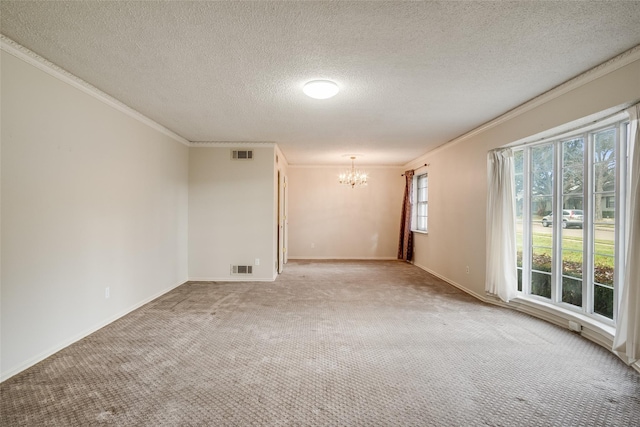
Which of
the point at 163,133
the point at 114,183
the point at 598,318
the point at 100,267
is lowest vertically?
the point at 598,318

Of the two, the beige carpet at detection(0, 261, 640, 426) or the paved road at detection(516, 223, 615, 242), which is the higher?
the paved road at detection(516, 223, 615, 242)

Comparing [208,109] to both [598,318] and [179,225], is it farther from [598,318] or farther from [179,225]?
[598,318]

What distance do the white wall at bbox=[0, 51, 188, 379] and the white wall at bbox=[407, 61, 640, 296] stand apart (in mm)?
4871

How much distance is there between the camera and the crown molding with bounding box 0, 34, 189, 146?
2.31 metres

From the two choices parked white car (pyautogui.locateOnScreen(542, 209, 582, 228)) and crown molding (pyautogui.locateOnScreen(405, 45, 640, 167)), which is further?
A: parked white car (pyautogui.locateOnScreen(542, 209, 582, 228))

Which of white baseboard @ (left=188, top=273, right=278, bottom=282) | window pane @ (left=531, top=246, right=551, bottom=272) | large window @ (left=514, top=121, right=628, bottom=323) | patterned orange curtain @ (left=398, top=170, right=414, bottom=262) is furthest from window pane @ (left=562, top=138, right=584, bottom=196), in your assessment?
white baseboard @ (left=188, top=273, right=278, bottom=282)

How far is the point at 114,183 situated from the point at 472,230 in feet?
16.5

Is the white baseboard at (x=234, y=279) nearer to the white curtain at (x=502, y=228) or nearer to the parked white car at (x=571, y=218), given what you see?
the white curtain at (x=502, y=228)

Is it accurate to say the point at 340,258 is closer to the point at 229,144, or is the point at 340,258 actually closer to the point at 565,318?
the point at 229,144

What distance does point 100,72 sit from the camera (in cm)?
281

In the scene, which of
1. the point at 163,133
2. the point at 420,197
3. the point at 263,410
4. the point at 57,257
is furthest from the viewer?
the point at 420,197

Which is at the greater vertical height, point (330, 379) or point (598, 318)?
point (598, 318)

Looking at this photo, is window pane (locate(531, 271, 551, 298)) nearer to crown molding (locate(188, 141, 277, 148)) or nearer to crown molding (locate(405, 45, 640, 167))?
crown molding (locate(405, 45, 640, 167))

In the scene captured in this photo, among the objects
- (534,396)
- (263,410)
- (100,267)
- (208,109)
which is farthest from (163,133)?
(534,396)
